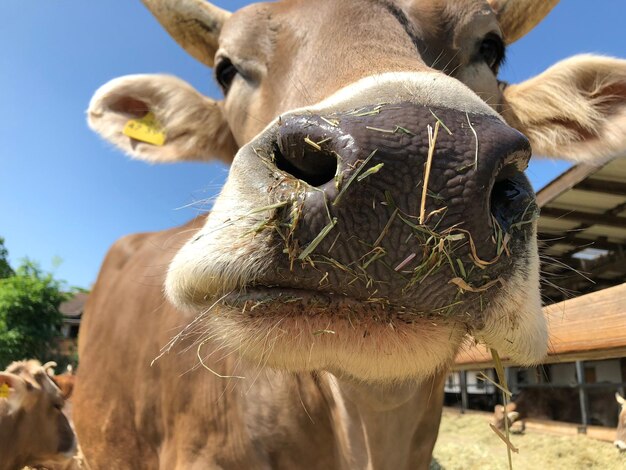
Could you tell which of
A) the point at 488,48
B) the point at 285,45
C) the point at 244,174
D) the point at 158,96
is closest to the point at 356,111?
the point at 244,174

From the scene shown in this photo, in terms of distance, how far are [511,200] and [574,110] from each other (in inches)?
69.2

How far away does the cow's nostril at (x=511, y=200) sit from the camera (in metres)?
1.18

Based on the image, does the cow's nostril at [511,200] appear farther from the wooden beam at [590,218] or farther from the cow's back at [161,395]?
the wooden beam at [590,218]

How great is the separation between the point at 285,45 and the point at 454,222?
51.2 inches

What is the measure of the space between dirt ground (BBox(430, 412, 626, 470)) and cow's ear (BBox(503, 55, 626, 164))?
4.18m

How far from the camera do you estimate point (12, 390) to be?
5.77m

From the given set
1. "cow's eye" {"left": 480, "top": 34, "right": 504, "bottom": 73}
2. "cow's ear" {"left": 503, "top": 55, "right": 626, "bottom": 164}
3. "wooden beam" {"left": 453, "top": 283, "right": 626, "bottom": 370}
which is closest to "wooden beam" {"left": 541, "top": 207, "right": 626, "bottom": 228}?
"wooden beam" {"left": 453, "top": 283, "right": 626, "bottom": 370}

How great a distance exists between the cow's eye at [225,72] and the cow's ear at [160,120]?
460 millimetres

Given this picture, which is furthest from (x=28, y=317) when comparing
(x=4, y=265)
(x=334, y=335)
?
(x=334, y=335)

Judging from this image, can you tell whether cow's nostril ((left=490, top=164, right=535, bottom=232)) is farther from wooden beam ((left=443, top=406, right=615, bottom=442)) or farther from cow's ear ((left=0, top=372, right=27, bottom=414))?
wooden beam ((left=443, top=406, right=615, bottom=442))

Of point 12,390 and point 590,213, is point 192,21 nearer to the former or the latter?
point 12,390

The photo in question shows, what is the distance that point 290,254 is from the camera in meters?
1.13

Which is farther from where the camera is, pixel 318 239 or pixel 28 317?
pixel 28 317

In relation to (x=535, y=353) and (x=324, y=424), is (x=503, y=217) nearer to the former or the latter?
(x=535, y=353)
